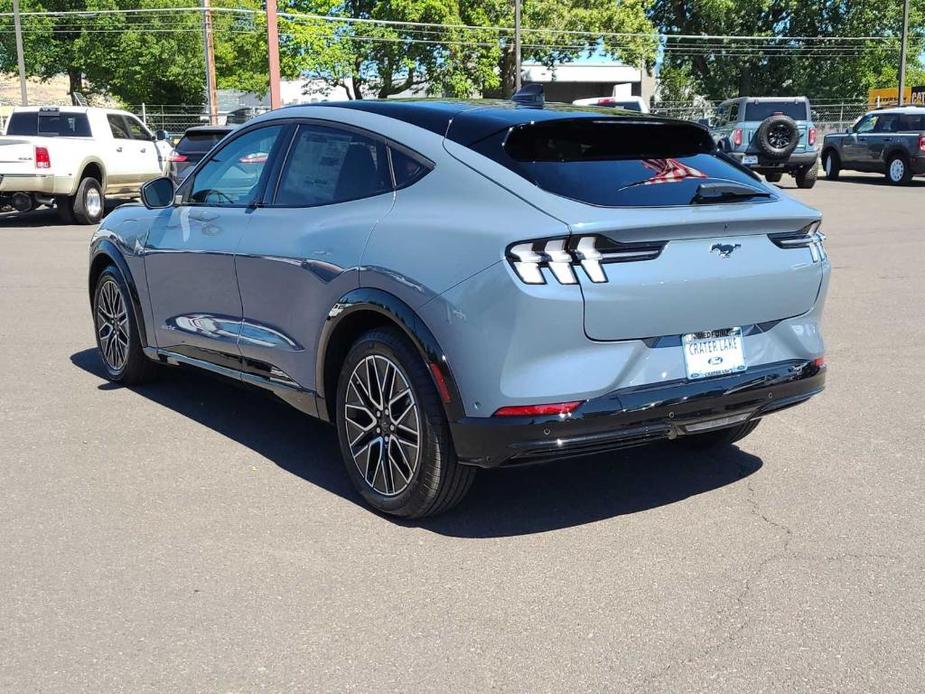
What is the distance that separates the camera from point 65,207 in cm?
1805

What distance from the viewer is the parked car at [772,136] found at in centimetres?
2273

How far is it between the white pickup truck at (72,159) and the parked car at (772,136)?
11.7 meters

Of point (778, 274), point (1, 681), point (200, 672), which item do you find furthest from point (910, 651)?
point (1, 681)

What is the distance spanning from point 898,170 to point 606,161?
914 inches

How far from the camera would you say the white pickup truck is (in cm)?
1694

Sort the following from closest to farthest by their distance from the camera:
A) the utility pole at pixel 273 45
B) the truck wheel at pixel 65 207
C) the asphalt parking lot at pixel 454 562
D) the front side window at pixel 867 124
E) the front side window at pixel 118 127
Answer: the asphalt parking lot at pixel 454 562 → the truck wheel at pixel 65 207 → the front side window at pixel 118 127 → the front side window at pixel 867 124 → the utility pole at pixel 273 45

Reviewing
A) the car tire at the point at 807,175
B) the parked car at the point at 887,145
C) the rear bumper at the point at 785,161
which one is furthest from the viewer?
the parked car at the point at 887,145

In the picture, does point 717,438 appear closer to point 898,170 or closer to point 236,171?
point 236,171

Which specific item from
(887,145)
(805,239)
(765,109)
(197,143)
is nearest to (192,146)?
(197,143)

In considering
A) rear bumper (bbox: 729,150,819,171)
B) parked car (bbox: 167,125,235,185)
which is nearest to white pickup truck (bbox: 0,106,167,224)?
parked car (bbox: 167,125,235,185)

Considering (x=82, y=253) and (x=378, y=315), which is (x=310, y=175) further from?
(x=82, y=253)

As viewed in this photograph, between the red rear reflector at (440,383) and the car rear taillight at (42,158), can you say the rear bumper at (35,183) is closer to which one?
the car rear taillight at (42,158)

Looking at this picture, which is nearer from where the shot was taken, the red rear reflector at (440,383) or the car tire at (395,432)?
the red rear reflector at (440,383)

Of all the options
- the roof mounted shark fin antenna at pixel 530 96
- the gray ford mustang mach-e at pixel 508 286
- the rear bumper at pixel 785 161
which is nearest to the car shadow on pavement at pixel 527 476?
the gray ford mustang mach-e at pixel 508 286
